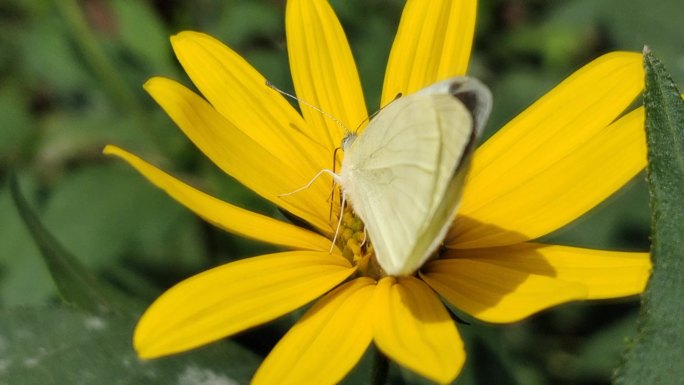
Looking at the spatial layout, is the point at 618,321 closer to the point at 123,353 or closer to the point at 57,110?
the point at 123,353

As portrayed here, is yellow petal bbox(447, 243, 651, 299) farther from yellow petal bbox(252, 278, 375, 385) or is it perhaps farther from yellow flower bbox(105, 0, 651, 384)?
yellow petal bbox(252, 278, 375, 385)

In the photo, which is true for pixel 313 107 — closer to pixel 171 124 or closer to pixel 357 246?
pixel 357 246

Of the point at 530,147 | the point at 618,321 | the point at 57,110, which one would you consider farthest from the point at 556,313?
the point at 57,110

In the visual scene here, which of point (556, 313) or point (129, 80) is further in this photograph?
point (129, 80)

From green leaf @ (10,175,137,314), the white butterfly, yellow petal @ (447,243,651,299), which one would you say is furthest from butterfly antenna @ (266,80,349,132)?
green leaf @ (10,175,137,314)

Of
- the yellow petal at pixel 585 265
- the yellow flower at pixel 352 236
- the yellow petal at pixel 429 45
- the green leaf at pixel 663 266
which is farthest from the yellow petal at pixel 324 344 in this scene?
the yellow petal at pixel 429 45

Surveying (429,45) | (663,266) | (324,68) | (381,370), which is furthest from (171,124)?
(663,266)
